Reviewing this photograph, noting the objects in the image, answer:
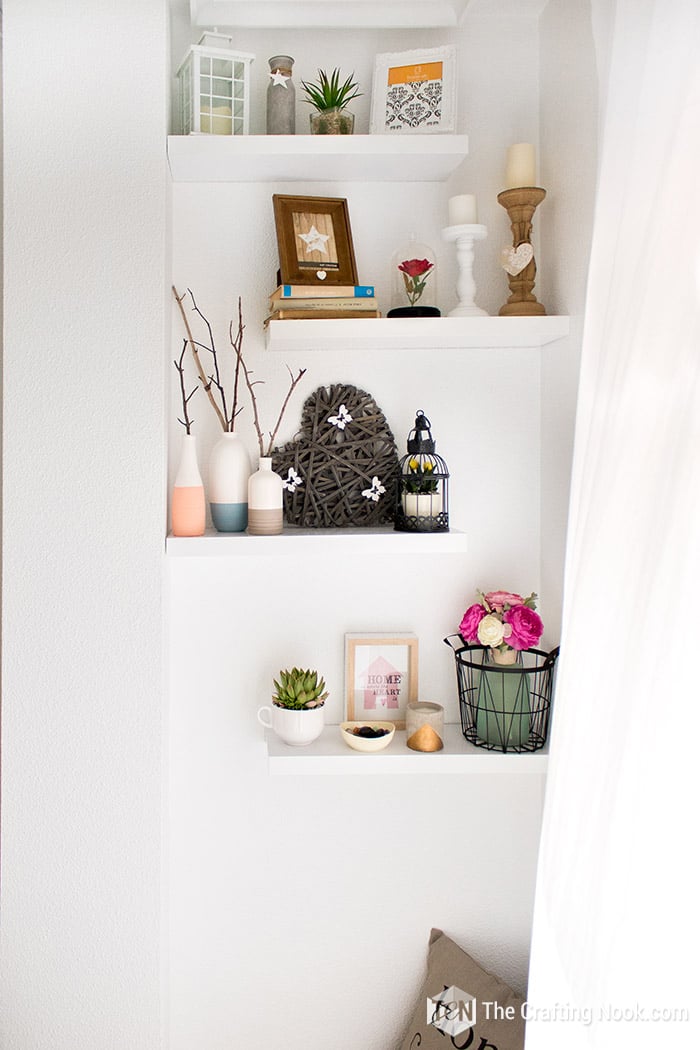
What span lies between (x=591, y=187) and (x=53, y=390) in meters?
1.03

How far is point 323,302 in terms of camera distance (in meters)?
1.54

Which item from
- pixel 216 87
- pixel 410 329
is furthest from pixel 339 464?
pixel 216 87

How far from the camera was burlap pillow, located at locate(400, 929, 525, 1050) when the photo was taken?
5.24 ft

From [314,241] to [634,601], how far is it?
1.00 m

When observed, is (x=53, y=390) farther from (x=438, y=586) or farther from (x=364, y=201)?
(x=438, y=586)

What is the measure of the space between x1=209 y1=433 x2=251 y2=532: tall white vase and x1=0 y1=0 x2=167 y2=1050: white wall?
11 centimetres

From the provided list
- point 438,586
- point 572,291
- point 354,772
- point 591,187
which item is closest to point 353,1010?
point 354,772

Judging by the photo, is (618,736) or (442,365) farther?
(442,365)

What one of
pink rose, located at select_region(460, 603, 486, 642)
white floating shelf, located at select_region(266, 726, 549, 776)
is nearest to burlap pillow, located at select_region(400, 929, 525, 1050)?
white floating shelf, located at select_region(266, 726, 549, 776)

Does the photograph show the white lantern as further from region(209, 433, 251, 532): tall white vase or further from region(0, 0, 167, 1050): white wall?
region(209, 433, 251, 532): tall white vase

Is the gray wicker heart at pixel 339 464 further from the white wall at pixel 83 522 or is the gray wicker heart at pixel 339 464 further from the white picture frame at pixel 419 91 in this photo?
the white picture frame at pixel 419 91

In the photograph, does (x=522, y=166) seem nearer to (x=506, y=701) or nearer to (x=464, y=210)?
(x=464, y=210)

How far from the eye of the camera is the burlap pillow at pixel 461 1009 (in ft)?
5.24

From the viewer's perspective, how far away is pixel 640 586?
95 cm
